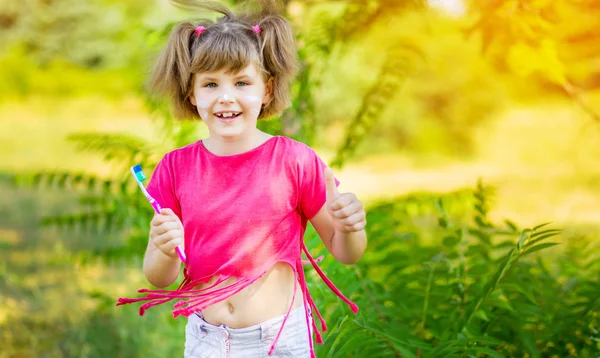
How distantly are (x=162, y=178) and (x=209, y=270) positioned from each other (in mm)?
236

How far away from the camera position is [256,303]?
165 cm

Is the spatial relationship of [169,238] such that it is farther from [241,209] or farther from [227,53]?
[227,53]

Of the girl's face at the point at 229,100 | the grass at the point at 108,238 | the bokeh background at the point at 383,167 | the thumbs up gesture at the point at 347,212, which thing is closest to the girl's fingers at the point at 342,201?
the thumbs up gesture at the point at 347,212

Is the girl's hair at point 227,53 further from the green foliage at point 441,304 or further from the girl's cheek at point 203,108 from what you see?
the green foliage at point 441,304

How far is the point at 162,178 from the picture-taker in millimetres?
1715

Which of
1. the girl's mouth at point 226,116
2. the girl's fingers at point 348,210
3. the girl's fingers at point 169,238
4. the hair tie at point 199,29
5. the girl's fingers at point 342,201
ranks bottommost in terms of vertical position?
the girl's fingers at point 169,238

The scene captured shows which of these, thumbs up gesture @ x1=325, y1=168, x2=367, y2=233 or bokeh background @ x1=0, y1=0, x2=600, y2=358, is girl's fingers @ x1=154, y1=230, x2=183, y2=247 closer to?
thumbs up gesture @ x1=325, y1=168, x2=367, y2=233

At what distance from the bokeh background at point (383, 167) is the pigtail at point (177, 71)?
1.21ft

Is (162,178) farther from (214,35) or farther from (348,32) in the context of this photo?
(348,32)

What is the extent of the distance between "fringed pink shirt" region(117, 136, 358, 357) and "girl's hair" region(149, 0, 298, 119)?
0.47 ft

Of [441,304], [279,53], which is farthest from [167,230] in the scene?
[441,304]

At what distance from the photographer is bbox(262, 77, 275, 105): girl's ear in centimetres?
175

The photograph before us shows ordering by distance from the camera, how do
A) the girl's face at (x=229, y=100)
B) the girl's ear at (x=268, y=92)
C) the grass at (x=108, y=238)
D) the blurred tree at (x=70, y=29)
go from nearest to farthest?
the girl's face at (x=229, y=100)
the girl's ear at (x=268, y=92)
the grass at (x=108, y=238)
the blurred tree at (x=70, y=29)

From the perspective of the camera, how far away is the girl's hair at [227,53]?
1.63 metres
